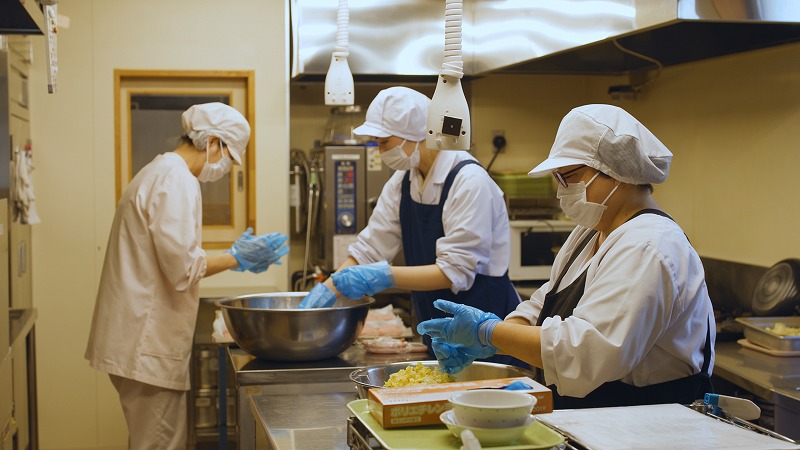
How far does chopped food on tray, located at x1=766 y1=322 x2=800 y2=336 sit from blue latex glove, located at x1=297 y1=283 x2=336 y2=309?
157 centimetres

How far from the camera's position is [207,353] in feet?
15.2

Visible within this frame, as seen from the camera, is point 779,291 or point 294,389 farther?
point 779,291

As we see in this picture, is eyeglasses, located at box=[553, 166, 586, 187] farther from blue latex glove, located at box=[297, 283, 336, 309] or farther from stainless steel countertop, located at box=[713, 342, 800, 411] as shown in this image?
blue latex glove, located at box=[297, 283, 336, 309]

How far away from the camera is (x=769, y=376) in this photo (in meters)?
2.77

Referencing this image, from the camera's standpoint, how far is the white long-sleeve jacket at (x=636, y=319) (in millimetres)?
1775

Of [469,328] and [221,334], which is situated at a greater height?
[469,328]

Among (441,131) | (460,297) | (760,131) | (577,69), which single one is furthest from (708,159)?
(441,131)

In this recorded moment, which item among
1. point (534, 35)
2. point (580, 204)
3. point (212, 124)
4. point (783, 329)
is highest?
point (534, 35)

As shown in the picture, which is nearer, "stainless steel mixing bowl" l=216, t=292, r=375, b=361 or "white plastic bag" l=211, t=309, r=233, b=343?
"stainless steel mixing bowl" l=216, t=292, r=375, b=361

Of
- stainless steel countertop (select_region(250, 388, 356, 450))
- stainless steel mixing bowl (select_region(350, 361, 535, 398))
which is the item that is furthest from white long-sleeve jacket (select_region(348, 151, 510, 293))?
stainless steel mixing bowl (select_region(350, 361, 535, 398))

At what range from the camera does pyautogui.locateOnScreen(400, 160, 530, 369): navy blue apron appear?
312 centimetres

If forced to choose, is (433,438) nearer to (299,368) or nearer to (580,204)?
(580,204)

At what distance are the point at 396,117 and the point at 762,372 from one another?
151 cm

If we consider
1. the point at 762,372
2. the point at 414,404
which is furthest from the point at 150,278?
the point at 762,372
